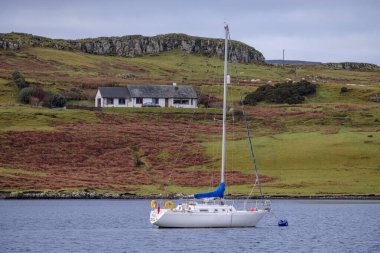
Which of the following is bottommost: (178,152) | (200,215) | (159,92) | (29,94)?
(178,152)

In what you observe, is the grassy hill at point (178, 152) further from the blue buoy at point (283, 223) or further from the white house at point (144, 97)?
the blue buoy at point (283, 223)

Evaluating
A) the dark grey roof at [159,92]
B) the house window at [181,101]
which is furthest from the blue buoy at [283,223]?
the house window at [181,101]

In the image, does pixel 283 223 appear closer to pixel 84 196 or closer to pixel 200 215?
pixel 200 215

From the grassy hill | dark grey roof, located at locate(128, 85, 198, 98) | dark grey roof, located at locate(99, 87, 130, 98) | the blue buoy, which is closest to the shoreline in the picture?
the grassy hill

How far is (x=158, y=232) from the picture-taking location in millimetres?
72062

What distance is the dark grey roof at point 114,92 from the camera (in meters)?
195

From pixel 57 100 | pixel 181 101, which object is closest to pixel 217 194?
pixel 57 100

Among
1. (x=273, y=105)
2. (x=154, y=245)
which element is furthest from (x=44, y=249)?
(x=273, y=105)

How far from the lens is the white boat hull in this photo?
237 feet

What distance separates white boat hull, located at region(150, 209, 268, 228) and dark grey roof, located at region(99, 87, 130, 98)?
123m

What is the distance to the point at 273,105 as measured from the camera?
195 metres

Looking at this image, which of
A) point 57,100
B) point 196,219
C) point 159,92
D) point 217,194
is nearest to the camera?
point 196,219

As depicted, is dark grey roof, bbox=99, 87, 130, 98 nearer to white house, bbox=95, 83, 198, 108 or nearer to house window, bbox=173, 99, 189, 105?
white house, bbox=95, 83, 198, 108

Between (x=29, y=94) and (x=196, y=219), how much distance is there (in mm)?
123167
